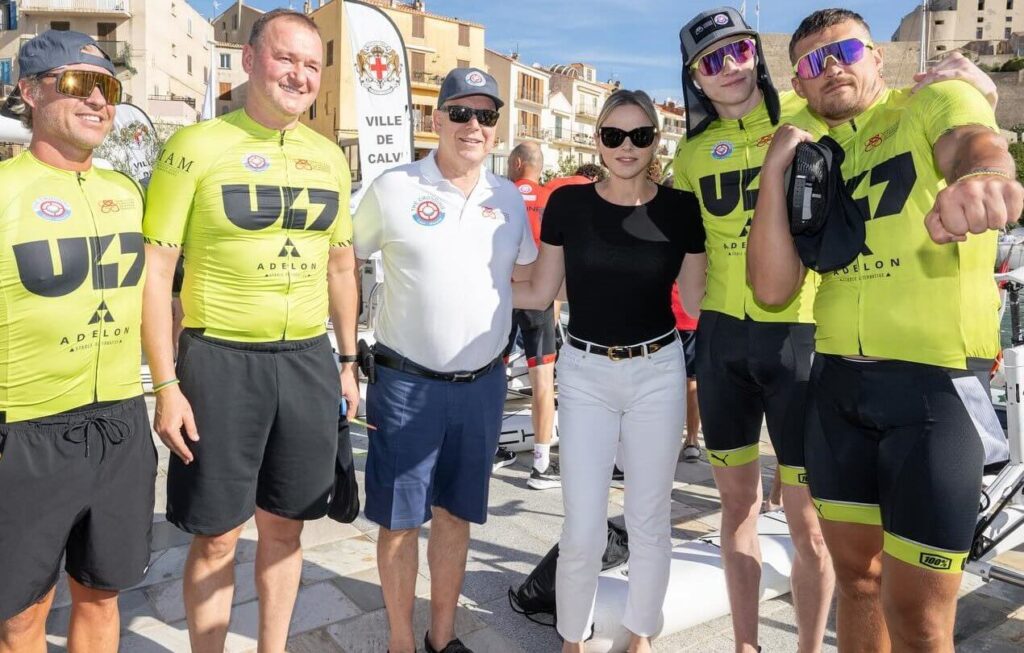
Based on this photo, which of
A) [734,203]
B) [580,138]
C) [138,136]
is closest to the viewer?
[734,203]

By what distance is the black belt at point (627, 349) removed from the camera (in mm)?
3000

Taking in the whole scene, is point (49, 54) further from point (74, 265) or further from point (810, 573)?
point (810, 573)

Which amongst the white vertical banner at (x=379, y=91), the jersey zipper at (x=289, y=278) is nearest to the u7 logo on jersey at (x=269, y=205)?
the jersey zipper at (x=289, y=278)

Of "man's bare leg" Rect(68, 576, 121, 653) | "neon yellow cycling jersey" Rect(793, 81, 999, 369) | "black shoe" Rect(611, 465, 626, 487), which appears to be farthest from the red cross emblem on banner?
"neon yellow cycling jersey" Rect(793, 81, 999, 369)

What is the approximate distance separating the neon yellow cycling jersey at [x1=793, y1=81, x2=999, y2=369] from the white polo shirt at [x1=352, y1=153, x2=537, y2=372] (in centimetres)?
142

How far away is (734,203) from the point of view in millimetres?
3029

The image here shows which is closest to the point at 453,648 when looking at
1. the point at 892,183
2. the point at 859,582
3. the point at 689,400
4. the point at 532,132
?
the point at 859,582

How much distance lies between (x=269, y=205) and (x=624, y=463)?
172 cm

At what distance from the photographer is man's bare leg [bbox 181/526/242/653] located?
288 cm

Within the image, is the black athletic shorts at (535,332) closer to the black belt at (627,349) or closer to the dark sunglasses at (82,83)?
the black belt at (627,349)

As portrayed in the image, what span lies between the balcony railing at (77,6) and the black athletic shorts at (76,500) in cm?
5075

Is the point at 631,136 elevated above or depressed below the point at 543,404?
Result: above

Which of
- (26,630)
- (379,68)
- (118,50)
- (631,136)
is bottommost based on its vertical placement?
(26,630)

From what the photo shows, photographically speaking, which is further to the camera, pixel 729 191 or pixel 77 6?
pixel 77 6
